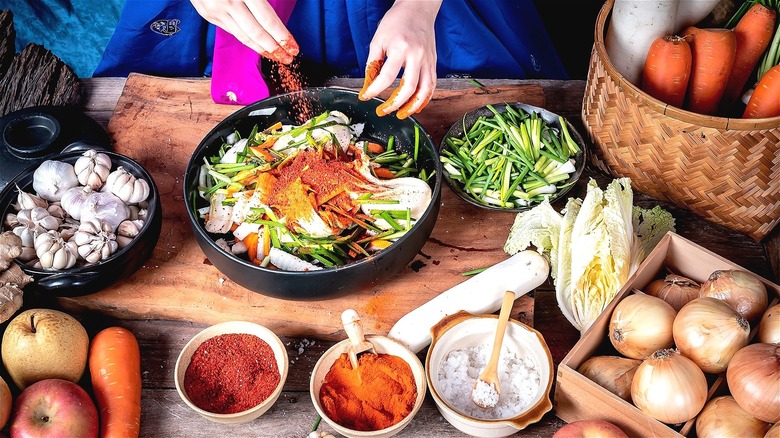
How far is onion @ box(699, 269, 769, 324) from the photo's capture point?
5.27ft

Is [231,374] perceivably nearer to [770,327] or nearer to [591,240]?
[591,240]

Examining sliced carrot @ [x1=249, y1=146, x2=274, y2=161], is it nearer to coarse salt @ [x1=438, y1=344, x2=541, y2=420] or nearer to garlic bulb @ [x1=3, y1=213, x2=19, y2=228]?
garlic bulb @ [x1=3, y1=213, x2=19, y2=228]

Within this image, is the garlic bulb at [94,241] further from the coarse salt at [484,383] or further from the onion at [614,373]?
the onion at [614,373]

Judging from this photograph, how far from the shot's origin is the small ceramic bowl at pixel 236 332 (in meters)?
1.70

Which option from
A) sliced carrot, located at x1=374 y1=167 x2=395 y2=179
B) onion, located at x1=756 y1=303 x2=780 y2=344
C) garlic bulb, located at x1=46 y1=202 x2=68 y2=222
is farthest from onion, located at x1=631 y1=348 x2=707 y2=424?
garlic bulb, located at x1=46 y1=202 x2=68 y2=222

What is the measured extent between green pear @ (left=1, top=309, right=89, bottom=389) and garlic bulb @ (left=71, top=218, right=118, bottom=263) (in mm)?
166

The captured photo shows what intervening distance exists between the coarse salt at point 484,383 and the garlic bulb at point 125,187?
0.95m

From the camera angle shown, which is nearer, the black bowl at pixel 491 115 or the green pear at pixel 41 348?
the green pear at pixel 41 348

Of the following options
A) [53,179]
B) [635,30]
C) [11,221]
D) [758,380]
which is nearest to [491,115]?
[635,30]

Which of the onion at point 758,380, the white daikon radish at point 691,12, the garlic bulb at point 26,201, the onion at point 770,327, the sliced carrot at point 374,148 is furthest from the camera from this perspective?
the sliced carrot at point 374,148

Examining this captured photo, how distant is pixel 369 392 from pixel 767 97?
1263mm

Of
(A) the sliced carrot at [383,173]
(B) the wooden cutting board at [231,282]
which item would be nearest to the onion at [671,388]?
(B) the wooden cutting board at [231,282]

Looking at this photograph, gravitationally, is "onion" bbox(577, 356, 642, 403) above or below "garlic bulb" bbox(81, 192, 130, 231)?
above

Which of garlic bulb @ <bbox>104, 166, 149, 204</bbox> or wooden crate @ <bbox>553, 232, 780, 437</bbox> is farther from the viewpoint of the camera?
garlic bulb @ <bbox>104, 166, 149, 204</bbox>
